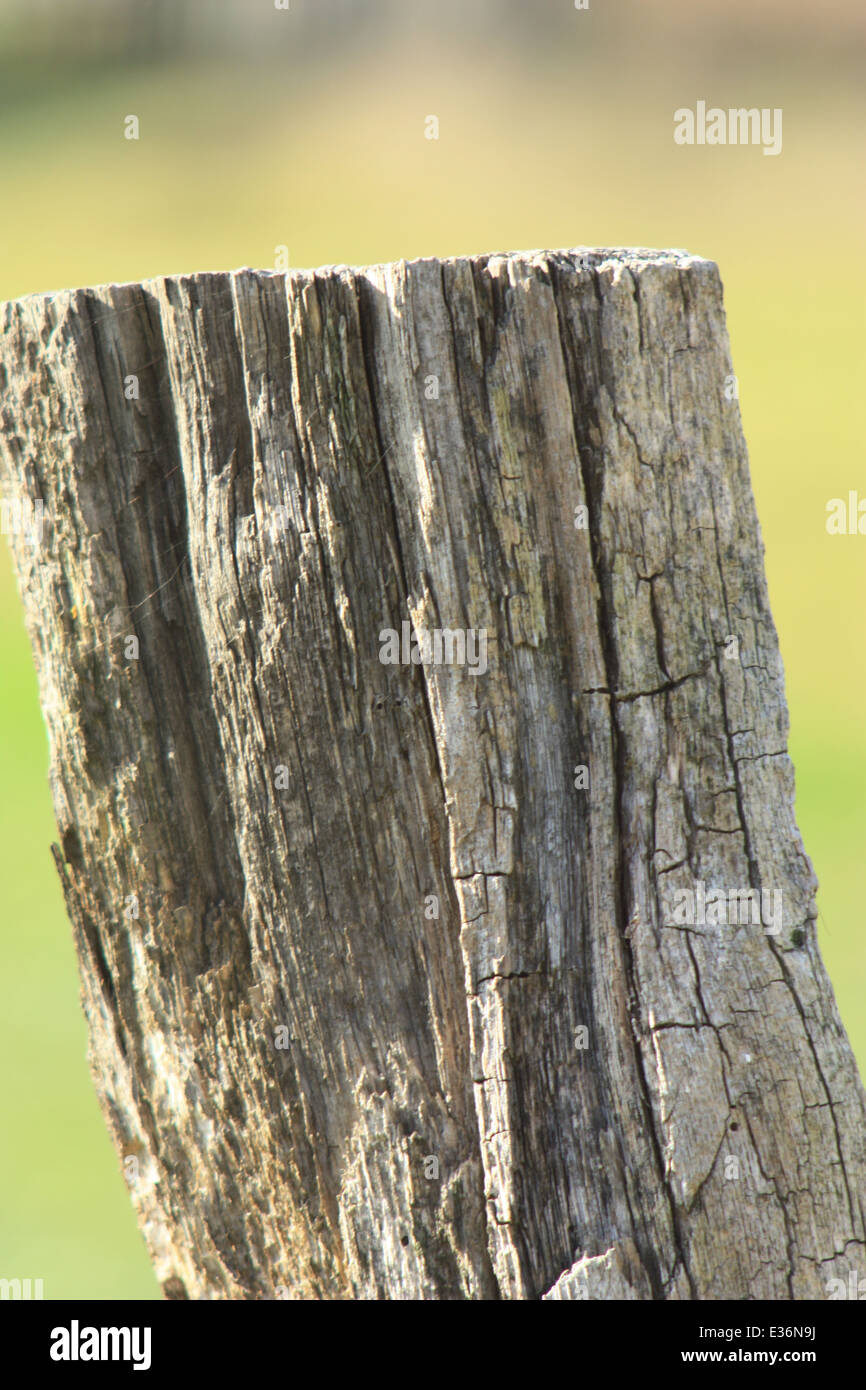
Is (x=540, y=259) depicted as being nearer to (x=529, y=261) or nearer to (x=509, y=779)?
(x=529, y=261)

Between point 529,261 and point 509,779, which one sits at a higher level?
point 529,261

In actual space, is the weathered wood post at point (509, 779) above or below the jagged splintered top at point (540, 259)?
below

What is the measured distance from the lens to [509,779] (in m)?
2.11

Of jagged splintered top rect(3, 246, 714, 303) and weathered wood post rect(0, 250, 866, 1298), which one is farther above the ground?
jagged splintered top rect(3, 246, 714, 303)

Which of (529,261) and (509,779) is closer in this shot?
(529,261)

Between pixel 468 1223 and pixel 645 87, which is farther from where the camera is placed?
pixel 645 87

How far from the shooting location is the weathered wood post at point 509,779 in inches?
80.6

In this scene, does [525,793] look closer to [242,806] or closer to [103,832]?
[242,806]

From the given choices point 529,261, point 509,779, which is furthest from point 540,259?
point 509,779

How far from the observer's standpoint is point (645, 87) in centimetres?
2353

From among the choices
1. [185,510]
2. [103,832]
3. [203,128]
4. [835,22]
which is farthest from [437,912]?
[203,128]

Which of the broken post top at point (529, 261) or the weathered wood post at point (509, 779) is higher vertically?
the broken post top at point (529, 261)

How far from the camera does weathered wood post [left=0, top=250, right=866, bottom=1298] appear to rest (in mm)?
2047
